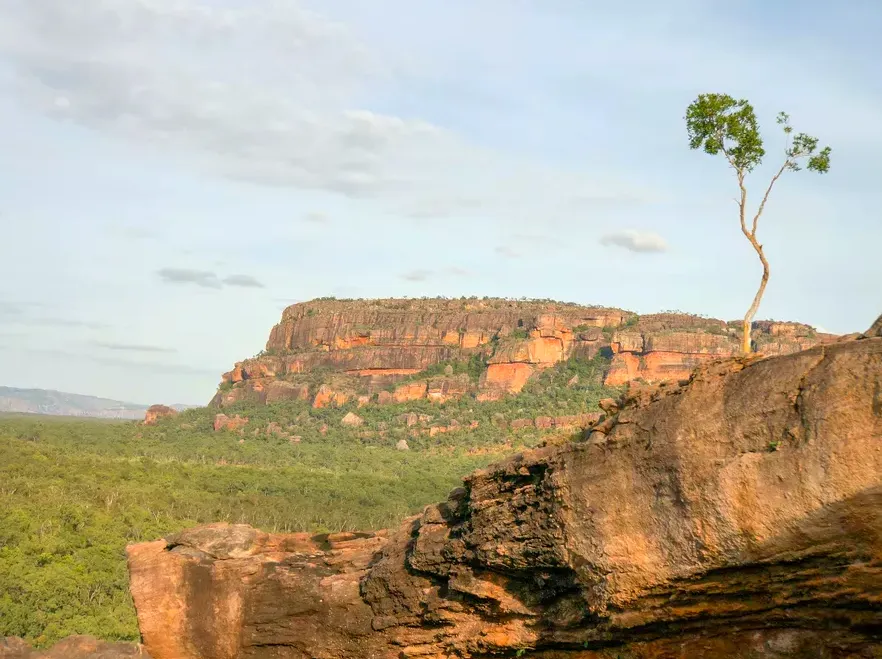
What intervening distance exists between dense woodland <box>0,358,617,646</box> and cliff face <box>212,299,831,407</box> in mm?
2991

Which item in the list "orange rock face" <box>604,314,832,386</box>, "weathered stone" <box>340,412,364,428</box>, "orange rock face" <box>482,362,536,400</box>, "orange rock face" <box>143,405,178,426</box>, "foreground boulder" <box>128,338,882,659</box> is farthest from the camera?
"orange rock face" <box>143,405,178,426</box>

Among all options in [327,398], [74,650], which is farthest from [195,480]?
[74,650]

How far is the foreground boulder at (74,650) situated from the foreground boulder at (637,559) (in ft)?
10.4

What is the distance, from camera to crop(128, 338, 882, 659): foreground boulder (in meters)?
12.1

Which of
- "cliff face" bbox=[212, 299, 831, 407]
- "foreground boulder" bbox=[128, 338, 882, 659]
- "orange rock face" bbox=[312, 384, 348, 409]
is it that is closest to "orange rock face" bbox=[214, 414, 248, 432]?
"cliff face" bbox=[212, 299, 831, 407]

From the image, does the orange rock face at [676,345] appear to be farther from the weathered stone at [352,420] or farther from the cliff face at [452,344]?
the weathered stone at [352,420]

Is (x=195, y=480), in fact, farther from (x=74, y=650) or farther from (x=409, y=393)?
(x=74, y=650)

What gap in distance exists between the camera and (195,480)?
82688 mm

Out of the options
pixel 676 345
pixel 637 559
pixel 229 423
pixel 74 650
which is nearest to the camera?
pixel 637 559

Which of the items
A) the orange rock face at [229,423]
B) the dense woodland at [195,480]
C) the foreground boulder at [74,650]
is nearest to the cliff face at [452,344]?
the dense woodland at [195,480]

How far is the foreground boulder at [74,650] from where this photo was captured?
69.7 feet

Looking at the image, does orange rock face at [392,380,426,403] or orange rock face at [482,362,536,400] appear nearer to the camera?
orange rock face at [482,362,536,400]

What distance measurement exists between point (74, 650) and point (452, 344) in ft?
398

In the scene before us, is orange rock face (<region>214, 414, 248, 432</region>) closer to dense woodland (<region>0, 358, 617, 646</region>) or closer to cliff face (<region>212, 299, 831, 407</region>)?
dense woodland (<region>0, 358, 617, 646</region>)
